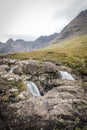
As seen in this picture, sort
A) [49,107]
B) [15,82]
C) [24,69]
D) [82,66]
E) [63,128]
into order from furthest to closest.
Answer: [82,66]
[24,69]
[15,82]
[49,107]
[63,128]

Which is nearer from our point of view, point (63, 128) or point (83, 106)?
point (63, 128)

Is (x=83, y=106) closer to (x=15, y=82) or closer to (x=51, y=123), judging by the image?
(x=51, y=123)

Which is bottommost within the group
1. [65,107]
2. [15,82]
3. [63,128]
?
[63,128]

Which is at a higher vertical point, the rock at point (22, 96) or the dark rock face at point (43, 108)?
the rock at point (22, 96)

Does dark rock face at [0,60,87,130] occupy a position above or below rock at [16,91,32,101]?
below

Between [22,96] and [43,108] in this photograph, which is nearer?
[43,108]

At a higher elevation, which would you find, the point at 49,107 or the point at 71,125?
the point at 49,107

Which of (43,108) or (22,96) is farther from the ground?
(22,96)

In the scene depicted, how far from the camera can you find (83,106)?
47.5 metres

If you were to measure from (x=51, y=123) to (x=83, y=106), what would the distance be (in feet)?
25.2

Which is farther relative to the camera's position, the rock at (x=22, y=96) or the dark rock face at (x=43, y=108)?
the rock at (x=22, y=96)

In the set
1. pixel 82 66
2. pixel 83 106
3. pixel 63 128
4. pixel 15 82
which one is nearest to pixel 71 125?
pixel 63 128

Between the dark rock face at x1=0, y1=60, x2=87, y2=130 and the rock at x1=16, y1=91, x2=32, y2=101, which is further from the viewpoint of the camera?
the rock at x1=16, y1=91, x2=32, y2=101

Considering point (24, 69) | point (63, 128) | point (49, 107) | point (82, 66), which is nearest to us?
point (63, 128)
